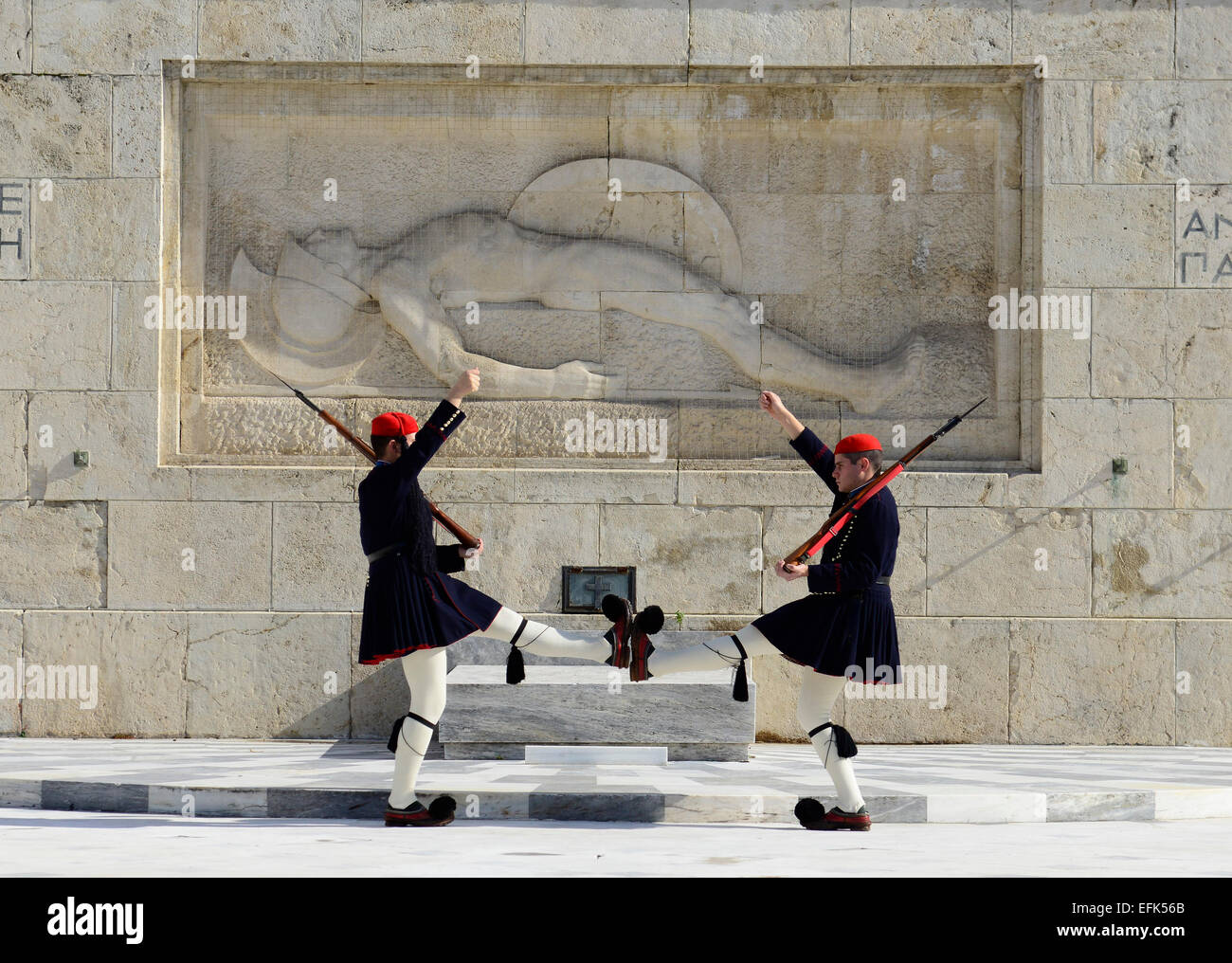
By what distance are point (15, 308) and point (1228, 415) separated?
25.1ft

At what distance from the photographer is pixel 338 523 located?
9.41m

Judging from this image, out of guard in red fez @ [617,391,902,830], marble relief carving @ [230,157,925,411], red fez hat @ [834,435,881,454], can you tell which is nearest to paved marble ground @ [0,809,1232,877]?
guard in red fez @ [617,391,902,830]

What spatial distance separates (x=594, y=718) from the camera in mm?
8312

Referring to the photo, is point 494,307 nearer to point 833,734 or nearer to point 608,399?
point 608,399

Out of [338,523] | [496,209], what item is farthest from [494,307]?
[338,523]

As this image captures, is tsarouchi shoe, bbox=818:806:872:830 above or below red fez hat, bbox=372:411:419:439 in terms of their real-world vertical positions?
below

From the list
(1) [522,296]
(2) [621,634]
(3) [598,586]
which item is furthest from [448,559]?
(1) [522,296]

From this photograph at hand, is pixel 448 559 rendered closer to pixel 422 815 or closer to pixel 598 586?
pixel 422 815

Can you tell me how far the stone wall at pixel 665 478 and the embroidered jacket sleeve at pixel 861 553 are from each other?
3.19 m

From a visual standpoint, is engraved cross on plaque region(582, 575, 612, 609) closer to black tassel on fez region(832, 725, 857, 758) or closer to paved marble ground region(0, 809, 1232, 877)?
paved marble ground region(0, 809, 1232, 877)

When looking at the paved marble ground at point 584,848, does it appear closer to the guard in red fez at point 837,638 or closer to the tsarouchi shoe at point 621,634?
the guard in red fez at point 837,638

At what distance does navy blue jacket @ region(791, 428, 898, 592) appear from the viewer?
6152 millimetres

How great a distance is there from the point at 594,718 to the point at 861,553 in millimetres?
2609

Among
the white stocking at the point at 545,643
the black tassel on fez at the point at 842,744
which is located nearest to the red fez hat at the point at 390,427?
the white stocking at the point at 545,643
